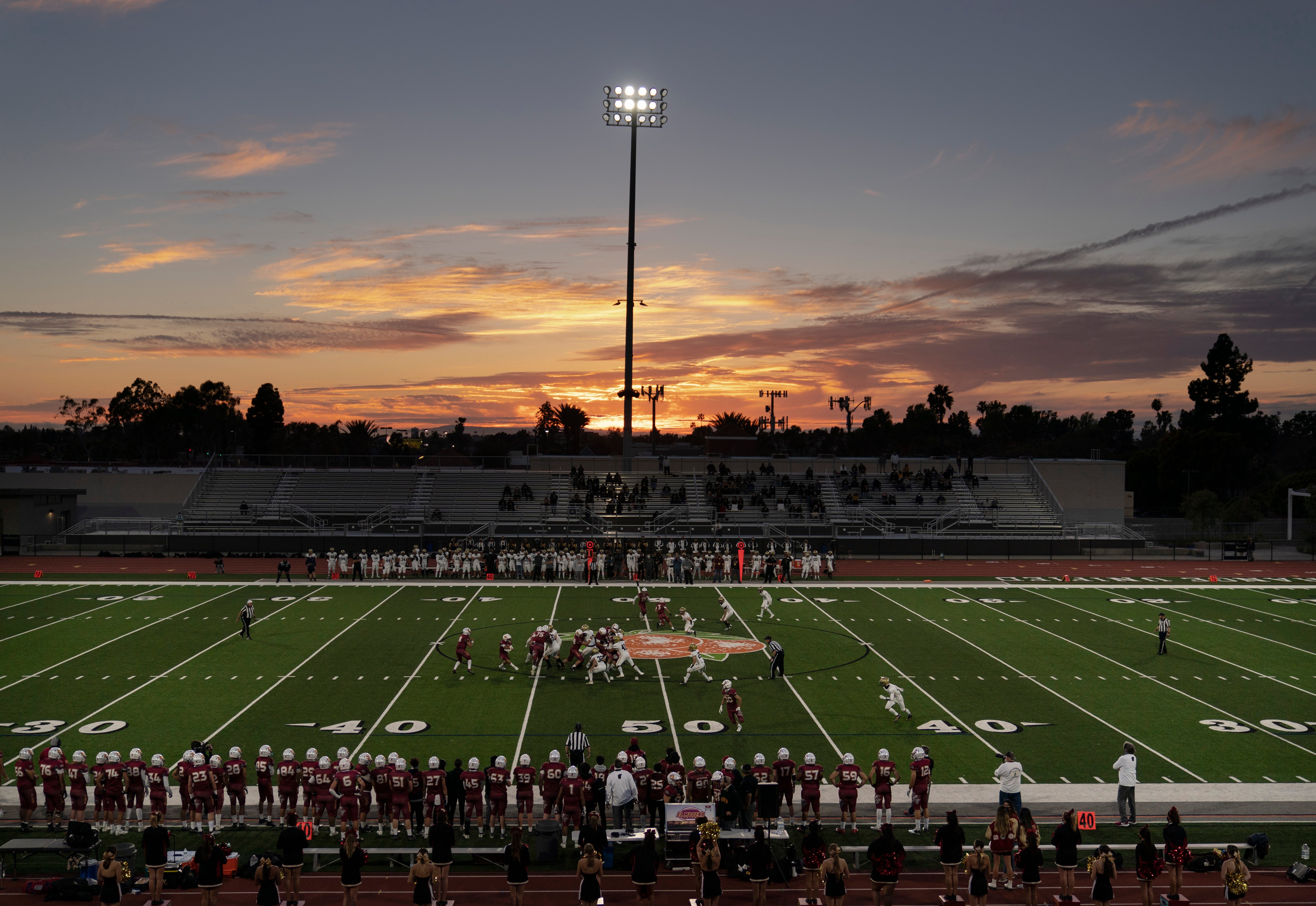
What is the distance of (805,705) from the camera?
2034 cm

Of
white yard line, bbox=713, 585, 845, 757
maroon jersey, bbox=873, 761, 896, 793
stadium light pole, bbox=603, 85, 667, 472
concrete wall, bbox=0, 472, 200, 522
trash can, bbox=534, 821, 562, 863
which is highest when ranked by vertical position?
stadium light pole, bbox=603, 85, 667, 472

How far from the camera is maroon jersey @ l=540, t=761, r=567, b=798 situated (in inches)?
567

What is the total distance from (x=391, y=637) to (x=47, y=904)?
14990 millimetres

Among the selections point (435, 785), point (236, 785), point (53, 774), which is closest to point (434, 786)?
point (435, 785)

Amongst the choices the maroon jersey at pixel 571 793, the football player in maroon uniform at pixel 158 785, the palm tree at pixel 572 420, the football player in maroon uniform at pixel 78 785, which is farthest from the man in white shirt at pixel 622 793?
the palm tree at pixel 572 420

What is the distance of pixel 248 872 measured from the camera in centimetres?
1257

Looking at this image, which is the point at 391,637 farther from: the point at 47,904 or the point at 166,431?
the point at 166,431

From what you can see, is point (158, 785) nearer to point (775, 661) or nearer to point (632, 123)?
point (775, 661)

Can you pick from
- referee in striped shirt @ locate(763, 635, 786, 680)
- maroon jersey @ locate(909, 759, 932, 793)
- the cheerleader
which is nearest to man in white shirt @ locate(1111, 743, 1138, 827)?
the cheerleader

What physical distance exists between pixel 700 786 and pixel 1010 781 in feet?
14.6

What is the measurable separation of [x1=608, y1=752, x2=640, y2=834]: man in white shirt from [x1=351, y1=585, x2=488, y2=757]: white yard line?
5302 millimetres

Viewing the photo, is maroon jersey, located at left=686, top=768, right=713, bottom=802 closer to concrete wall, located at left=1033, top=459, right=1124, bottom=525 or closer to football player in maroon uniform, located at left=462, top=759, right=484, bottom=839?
football player in maroon uniform, located at left=462, top=759, right=484, bottom=839

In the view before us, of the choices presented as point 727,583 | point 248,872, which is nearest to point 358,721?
point 248,872

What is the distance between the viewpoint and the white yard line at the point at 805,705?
17.6m
